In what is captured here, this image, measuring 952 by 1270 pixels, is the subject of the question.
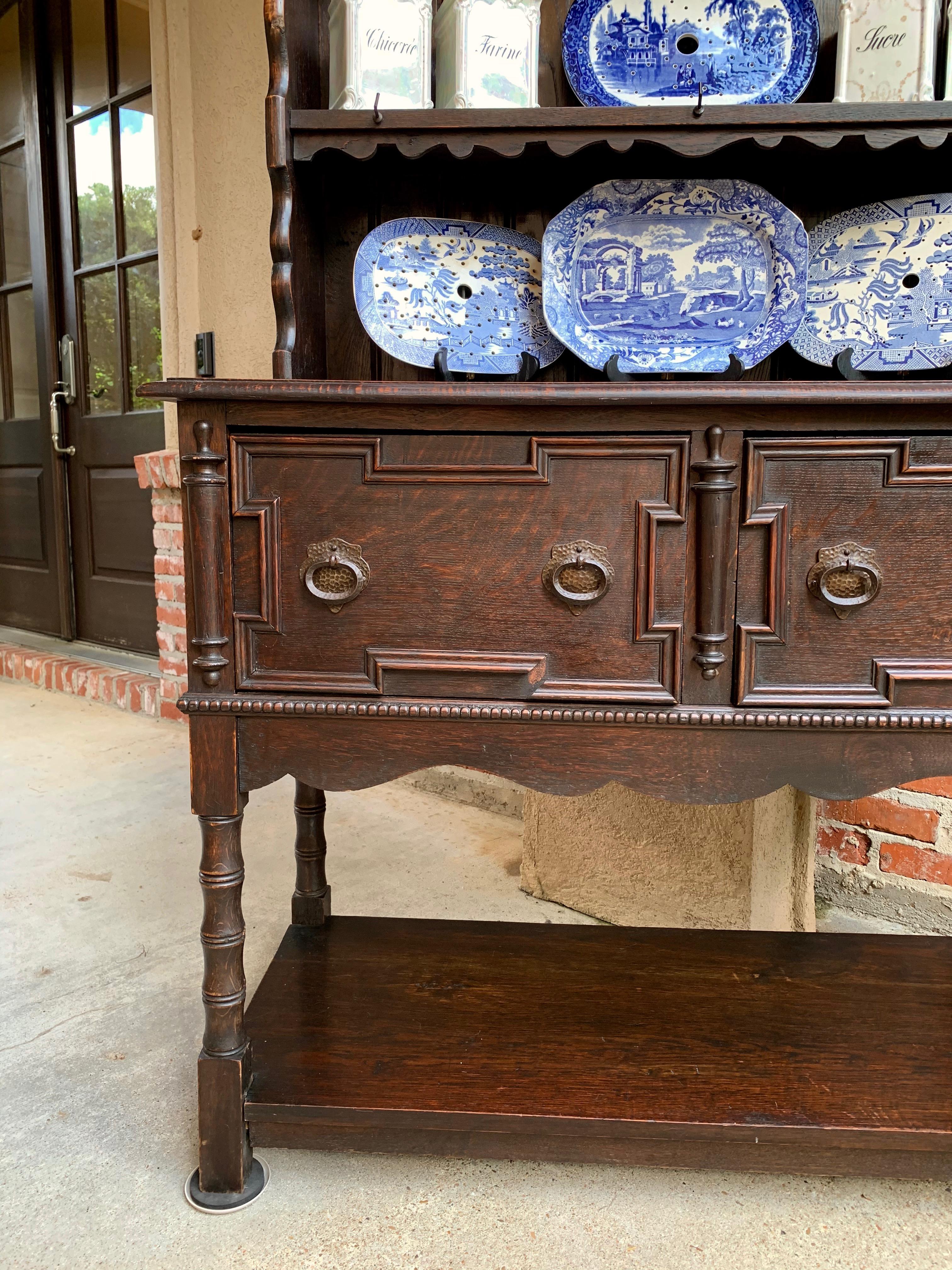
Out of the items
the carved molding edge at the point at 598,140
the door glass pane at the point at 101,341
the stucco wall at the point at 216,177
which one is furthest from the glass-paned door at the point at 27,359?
the carved molding edge at the point at 598,140

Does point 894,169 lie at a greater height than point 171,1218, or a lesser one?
greater

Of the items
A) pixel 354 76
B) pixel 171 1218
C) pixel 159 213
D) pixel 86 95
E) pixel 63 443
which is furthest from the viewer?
pixel 63 443

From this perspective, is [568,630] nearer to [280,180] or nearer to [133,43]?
[280,180]

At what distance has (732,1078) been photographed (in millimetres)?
1157

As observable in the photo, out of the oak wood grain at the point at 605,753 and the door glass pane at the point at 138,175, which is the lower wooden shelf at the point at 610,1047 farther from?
the door glass pane at the point at 138,175

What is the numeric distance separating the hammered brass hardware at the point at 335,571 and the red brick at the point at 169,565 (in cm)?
212

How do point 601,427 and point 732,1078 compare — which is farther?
point 732,1078

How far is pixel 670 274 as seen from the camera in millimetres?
1370

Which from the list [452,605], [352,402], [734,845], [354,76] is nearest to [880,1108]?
[734,845]

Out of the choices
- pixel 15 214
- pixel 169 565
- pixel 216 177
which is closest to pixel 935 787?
pixel 169 565

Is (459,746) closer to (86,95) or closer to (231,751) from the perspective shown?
(231,751)

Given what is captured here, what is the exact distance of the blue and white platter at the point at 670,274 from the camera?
1347mm

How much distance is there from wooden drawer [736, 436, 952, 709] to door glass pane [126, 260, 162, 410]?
9.09 feet

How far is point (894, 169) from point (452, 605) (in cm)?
99
